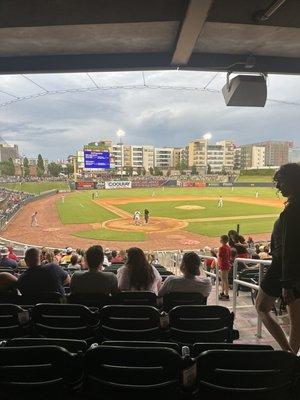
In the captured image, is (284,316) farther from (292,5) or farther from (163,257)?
(163,257)

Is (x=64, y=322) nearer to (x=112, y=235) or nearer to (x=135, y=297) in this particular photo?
(x=135, y=297)

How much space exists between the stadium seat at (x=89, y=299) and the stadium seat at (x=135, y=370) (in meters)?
1.42

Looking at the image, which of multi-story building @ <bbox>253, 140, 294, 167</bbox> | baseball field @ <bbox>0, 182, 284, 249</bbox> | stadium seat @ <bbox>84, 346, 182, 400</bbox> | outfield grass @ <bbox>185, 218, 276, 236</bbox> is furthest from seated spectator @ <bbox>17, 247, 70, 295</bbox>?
outfield grass @ <bbox>185, 218, 276, 236</bbox>

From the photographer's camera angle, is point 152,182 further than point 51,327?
Yes

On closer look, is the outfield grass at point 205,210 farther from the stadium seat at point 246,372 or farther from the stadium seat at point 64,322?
the stadium seat at point 246,372

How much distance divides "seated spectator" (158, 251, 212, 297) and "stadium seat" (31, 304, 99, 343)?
1032 millimetres

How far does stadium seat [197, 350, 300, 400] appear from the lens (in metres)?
1.80

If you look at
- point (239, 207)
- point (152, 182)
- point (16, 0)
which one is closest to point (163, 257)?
point (16, 0)

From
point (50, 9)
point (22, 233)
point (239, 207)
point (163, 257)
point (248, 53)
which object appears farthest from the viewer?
point (239, 207)

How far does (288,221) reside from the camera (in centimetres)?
275

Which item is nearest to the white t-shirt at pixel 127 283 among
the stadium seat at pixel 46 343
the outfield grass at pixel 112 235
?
the stadium seat at pixel 46 343

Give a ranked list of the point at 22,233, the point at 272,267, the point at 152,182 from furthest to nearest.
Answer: the point at 152,182 → the point at 22,233 → the point at 272,267

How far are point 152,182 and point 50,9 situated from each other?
6129cm

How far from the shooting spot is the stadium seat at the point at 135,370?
5.96 feet
